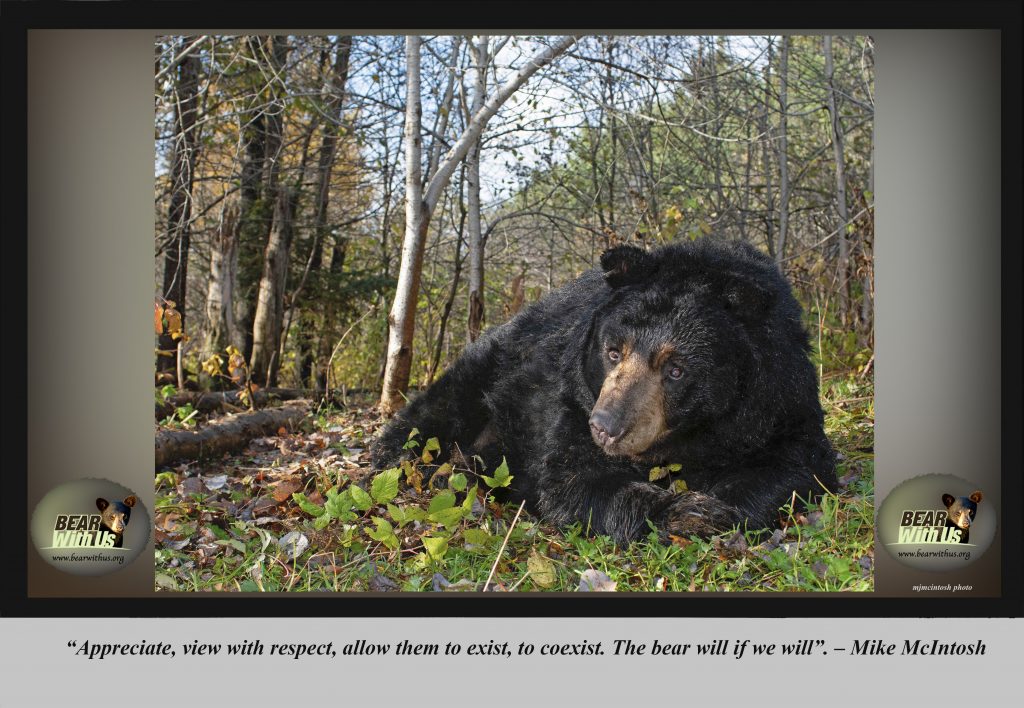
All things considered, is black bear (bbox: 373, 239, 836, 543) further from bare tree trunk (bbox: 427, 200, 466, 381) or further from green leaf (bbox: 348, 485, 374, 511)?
bare tree trunk (bbox: 427, 200, 466, 381)

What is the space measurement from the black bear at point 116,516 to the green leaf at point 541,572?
1.68 metres

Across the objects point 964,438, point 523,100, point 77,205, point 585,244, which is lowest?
point 964,438

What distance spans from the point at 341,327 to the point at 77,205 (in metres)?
4.54

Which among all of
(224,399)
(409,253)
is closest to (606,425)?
(409,253)

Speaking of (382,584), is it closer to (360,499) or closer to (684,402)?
(360,499)

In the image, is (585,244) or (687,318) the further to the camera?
(585,244)

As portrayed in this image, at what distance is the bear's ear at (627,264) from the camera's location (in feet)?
13.6

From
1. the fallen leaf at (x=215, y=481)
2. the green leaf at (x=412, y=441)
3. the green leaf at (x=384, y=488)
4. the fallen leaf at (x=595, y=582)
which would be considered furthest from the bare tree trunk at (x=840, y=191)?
the fallen leaf at (x=215, y=481)

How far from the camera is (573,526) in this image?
4.05 m

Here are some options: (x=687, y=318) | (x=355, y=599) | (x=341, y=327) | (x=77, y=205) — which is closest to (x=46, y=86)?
(x=77, y=205)

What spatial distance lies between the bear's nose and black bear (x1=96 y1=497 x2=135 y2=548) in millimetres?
1978

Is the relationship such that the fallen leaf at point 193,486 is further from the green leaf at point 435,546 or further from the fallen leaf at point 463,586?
the fallen leaf at point 463,586

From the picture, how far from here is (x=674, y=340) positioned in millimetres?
3906
